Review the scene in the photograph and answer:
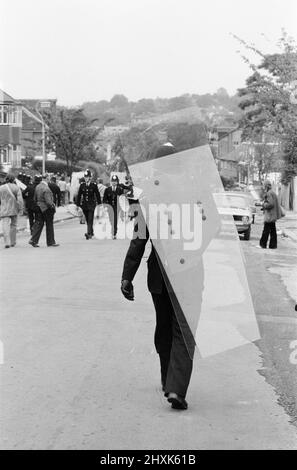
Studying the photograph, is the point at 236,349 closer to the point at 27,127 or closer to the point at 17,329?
the point at 17,329

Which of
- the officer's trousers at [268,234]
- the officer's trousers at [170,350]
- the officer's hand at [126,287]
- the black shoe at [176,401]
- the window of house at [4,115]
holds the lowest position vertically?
the officer's trousers at [268,234]

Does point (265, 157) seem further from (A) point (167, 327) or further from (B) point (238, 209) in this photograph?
(A) point (167, 327)

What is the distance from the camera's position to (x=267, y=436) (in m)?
5.20

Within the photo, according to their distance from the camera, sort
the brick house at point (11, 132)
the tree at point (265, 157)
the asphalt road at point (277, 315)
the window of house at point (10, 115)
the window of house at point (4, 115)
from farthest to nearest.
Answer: the window of house at point (10, 115), the window of house at point (4, 115), the brick house at point (11, 132), the tree at point (265, 157), the asphalt road at point (277, 315)

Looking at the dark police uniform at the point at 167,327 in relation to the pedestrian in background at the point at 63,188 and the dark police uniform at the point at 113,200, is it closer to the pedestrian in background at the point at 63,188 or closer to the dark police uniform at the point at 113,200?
the dark police uniform at the point at 113,200

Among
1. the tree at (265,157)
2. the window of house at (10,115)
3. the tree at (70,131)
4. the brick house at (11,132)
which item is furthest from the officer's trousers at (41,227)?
the window of house at (10,115)

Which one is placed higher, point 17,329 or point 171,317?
point 171,317

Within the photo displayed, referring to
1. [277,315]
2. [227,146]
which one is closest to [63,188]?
[277,315]

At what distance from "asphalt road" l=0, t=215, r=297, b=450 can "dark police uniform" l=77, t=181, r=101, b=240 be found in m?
9.23

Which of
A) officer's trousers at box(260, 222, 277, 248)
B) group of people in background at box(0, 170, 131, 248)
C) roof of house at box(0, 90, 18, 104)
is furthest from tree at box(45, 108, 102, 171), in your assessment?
officer's trousers at box(260, 222, 277, 248)

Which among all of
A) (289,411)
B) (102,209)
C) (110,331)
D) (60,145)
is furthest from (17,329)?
(60,145)

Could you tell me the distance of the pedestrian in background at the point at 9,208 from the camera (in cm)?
1853

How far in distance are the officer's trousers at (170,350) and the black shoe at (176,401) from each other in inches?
1.2
